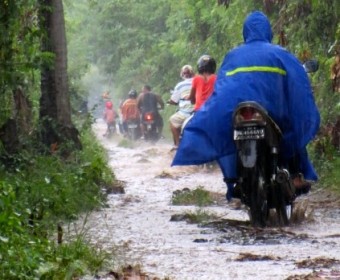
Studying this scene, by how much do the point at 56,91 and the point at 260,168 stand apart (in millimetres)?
6084

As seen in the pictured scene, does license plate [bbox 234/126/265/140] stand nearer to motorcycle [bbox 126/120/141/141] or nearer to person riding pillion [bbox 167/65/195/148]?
person riding pillion [bbox 167/65/195/148]

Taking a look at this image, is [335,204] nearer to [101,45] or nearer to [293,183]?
[293,183]

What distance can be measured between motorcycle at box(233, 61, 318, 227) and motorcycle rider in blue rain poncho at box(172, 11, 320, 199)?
223mm

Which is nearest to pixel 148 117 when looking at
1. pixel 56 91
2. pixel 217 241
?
pixel 56 91

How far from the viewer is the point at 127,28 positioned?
141ft

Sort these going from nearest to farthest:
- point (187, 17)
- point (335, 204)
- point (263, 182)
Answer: point (263, 182)
point (335, 204)
point (187, 17)

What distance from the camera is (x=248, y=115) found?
9.47 m

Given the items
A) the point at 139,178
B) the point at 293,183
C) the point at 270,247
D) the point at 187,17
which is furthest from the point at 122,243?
the point at 187,17

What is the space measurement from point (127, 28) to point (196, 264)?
36.0 metres

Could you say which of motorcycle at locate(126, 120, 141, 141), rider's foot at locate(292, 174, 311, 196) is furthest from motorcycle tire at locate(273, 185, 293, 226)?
motorcycle at locate(126, 120, 141, 141)

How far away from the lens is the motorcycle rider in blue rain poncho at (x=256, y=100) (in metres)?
9.73

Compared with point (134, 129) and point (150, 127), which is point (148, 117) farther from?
point (134, 129)

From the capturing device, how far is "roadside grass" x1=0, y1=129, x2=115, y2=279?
630 cm

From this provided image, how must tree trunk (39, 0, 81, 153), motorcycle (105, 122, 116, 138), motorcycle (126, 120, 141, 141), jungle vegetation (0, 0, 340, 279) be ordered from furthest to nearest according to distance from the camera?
motorcycle (105, 122, 116, 138)
motorcycle (126, 120, 141, 141)
tree trunk (39, 0, 81, 153)
jungle vegetation (0, 0, 340, 279)
